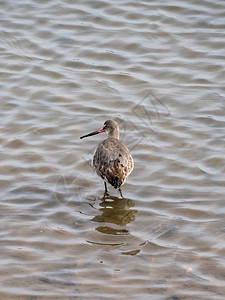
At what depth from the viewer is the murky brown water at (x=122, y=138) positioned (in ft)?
22.0

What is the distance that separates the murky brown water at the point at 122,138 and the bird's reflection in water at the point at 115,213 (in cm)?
2

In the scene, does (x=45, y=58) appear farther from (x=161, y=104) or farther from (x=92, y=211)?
(x=92, y=211)

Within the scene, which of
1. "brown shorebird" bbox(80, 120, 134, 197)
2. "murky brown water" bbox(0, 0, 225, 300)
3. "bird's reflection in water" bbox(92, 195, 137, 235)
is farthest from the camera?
"brown shorebird" bbox(80, 120, 134, 197)

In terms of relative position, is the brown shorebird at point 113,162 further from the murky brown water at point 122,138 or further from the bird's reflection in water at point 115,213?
the murky brown water at point 122,138

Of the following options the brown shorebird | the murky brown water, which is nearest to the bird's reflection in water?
the murky brown water

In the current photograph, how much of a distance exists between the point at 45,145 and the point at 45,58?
9.64ft

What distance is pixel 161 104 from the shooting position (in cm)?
1052

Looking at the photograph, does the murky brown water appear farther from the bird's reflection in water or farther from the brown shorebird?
the brown shorebird

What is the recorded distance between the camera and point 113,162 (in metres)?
8.38

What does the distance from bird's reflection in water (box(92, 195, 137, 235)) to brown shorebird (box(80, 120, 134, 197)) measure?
184 millimetres

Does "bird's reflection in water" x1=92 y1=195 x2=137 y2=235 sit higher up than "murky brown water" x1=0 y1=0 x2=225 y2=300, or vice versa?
"murky brown water" x1=0 y1=0 x2=225 y2=300

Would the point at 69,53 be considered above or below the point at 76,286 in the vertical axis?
above

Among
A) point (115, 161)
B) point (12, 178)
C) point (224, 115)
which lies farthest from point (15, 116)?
point (224, 115)

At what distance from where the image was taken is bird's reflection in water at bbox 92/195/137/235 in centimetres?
764
